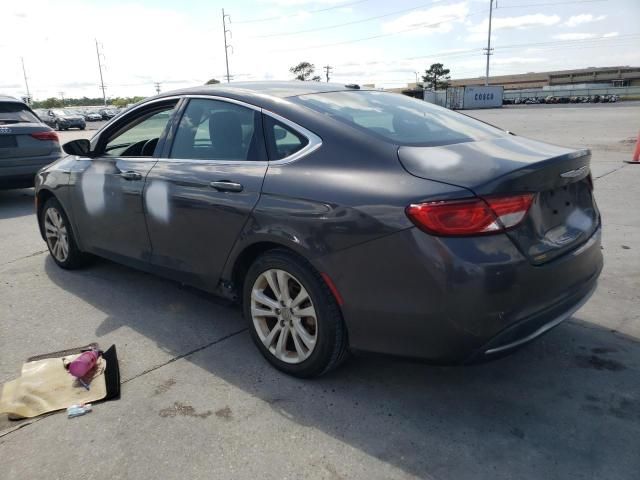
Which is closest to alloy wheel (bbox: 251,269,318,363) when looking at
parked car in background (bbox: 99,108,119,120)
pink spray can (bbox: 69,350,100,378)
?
pink spray can (bbox: 69,350,100,378)

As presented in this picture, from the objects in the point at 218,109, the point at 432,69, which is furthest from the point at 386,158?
the point at 432,69

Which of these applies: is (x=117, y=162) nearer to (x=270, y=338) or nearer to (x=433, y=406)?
(x=270, y=338)

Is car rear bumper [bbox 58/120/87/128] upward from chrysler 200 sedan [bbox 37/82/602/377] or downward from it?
downward

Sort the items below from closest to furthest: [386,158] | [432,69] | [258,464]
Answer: [258,464], [386,158], [432,69]

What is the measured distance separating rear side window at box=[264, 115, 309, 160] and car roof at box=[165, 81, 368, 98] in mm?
248

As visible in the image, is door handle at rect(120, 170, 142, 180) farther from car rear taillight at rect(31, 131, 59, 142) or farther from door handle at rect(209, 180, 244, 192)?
car rear taillight at rect(31, 131, 59, 142)

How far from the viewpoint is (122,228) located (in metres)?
3.96

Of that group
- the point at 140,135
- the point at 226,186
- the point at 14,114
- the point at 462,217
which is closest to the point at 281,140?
the point at 226,186

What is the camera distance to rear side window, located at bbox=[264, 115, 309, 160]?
2.89 metres

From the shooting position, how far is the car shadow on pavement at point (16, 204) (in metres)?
7.88

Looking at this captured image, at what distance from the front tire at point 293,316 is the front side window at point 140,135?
1438mm

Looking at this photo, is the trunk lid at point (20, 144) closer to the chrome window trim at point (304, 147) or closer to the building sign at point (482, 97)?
the chrome window trim at point (304, 147)

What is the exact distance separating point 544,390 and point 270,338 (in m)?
1.54

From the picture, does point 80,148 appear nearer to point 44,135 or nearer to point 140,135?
point 140,135
